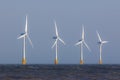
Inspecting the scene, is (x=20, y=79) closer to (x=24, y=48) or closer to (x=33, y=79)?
(x=33, y=79)

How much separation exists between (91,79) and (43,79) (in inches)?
305

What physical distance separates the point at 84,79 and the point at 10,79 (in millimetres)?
11914

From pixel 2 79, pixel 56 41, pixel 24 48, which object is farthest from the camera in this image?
pixel 56 41

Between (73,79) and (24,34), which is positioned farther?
(24,34)

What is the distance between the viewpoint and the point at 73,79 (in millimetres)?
105000

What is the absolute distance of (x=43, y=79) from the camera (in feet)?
338

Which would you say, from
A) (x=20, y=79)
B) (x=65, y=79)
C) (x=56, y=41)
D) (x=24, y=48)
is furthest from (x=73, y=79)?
(x=56, y=41)

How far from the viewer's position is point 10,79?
102750 mm

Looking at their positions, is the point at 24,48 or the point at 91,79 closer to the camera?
the point at 91,79

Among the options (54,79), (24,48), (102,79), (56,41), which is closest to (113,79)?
(102,79)

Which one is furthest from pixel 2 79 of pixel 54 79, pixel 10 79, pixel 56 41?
pixel 56 41

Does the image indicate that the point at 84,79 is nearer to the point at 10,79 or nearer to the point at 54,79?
the point at 54,79

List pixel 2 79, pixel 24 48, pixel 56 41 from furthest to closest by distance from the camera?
pixel 56 41, pixel 24 48, pixel 2 79

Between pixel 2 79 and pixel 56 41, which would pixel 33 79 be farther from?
pixel 56 41
